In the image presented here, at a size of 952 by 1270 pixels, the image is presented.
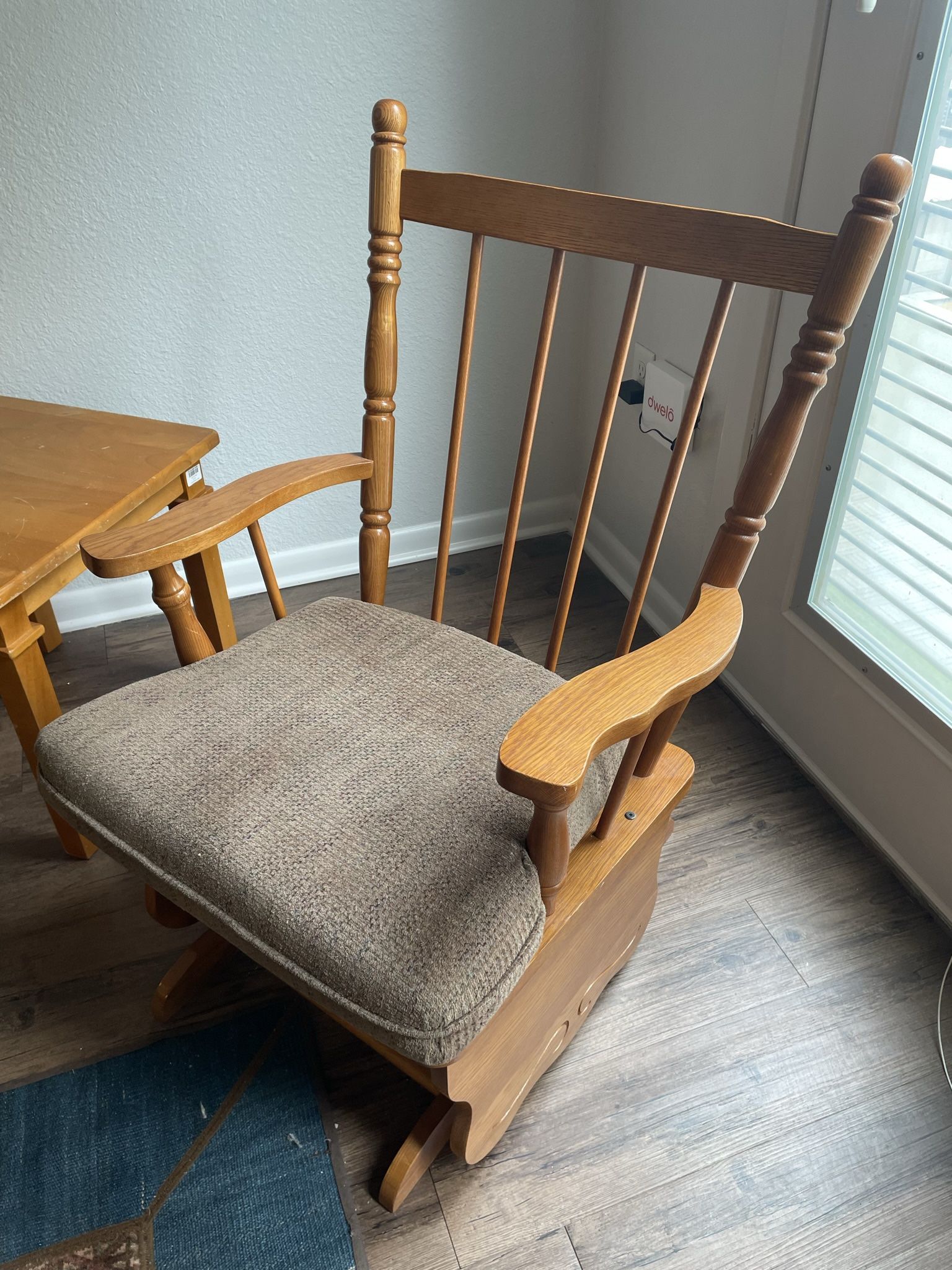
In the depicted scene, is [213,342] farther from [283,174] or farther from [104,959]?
[104,959]

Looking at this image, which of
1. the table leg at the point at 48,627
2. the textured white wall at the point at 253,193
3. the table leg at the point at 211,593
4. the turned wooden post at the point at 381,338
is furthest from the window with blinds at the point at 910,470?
the table leg at the point at 48,627

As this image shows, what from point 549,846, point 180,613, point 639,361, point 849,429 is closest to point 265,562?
point 180,613

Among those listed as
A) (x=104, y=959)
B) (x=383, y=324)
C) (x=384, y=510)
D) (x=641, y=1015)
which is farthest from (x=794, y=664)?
(x=104, y=959)

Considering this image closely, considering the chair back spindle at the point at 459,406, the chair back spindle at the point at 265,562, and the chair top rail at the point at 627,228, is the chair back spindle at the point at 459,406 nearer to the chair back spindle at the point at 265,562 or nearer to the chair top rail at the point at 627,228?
the chair top rail at the point at 627,228

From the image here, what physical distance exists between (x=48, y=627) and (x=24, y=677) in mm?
588

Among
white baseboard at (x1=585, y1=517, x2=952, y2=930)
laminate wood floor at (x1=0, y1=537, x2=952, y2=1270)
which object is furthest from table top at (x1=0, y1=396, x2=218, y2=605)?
white baseboard at (x1=585, y1=517, x2=952, y2=930)

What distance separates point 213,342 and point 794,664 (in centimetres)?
111

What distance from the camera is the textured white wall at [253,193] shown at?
131 cm

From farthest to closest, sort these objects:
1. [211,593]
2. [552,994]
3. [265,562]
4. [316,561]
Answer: [316,561]
[211,593]
[265,562]
[552,994]

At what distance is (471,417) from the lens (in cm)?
177

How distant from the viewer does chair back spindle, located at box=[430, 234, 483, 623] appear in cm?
93

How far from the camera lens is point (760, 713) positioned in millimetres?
1484

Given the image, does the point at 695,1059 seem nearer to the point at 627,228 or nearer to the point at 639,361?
the point at 627,228

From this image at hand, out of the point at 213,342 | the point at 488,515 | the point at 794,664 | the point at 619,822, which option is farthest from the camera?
the point at 488,515
